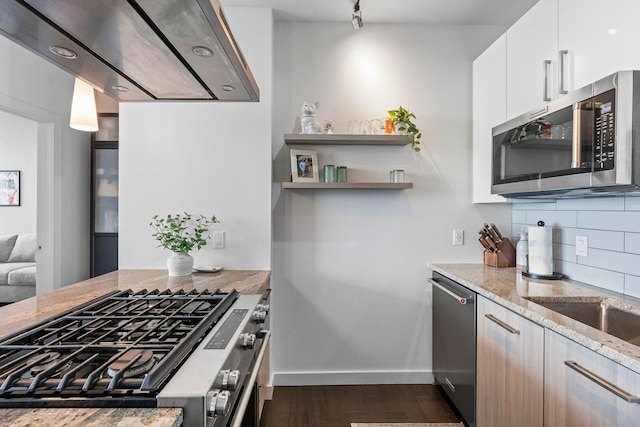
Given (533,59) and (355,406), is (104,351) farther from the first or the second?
(533,59)

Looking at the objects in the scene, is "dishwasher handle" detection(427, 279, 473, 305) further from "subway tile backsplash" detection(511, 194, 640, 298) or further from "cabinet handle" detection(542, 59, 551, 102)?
"cabinet handle" detection(542, 59, 551, 102)

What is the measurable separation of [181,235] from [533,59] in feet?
7.53

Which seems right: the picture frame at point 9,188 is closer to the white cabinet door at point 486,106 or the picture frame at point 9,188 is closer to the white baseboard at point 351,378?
the white baseboard at point 351,378

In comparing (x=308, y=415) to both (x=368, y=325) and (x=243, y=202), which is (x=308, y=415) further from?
(x=243, y=202)

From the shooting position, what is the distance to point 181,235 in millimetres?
2477

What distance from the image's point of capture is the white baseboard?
2.71m

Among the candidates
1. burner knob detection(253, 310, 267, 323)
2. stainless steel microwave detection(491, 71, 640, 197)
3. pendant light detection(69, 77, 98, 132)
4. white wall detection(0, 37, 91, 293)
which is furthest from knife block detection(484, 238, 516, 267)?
white wall detection(0, 37, 91, 293)

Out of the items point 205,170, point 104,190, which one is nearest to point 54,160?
point 104,190

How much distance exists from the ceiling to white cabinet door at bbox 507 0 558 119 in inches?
18.5

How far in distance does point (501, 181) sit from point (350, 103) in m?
1.20

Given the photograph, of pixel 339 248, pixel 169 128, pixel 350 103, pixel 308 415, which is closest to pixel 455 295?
pixel 339 248

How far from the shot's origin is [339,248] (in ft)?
9.02

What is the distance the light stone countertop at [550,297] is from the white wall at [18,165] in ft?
17.9

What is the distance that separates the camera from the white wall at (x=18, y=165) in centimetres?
516
